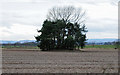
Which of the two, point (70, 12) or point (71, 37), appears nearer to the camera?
point (71, 37)

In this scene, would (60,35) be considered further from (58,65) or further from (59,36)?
(58,65)

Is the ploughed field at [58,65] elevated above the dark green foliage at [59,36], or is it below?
below

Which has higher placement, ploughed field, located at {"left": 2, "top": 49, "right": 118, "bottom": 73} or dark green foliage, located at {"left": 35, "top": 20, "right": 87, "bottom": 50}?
dark green foliage, located at {"left": 35, "top": 20, "right": 87, "bottom": 50}

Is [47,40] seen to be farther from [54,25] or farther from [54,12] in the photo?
[54,12]

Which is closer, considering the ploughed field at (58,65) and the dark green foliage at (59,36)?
the ploughed field at (58,65)

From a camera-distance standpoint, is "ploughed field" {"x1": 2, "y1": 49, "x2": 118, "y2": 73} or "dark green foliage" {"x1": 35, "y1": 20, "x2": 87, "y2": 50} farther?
"dark green foliage" {"x1": 35, "y1": 20, "x2": 87, "y2": 50}

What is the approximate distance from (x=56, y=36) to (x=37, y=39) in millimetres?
4965

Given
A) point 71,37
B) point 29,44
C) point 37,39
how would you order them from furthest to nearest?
point 29,44, point 37,39, point 71,37

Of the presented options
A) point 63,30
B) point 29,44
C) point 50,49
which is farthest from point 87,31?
point 29,44

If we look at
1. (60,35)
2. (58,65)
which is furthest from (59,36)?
(58,65)

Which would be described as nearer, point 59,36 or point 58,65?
point 58,65

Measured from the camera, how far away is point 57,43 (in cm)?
5181

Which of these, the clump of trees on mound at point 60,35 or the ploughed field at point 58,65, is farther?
the clump of trees on mound at point 60,35

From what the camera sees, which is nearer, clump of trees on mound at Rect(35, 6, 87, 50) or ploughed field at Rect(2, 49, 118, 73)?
ploughed field at Rect(2, 49, 118, 73)
